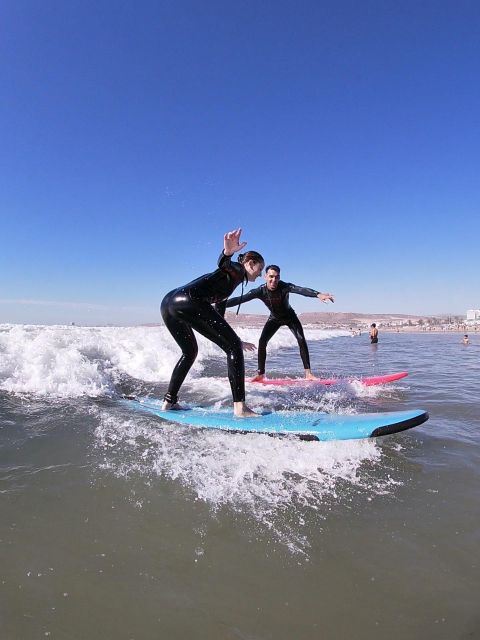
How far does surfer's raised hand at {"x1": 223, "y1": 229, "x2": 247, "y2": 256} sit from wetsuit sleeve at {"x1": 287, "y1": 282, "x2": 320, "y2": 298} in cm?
301

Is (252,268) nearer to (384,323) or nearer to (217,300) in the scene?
(217,300)

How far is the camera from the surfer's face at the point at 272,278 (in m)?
7.04

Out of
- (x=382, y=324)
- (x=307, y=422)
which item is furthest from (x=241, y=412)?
(x=382, y=324)

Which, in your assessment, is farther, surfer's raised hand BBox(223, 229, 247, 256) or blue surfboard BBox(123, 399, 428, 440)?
surfer's raised hand BBox(223, 229, 247, 256)

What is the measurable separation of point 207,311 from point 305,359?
376cm

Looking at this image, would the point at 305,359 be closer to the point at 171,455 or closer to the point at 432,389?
the point at 432,389

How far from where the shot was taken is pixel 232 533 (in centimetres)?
221

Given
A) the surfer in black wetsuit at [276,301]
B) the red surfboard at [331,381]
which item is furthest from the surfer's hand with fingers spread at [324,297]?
the red surfboard at [331,381]

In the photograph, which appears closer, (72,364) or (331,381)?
(72,364)

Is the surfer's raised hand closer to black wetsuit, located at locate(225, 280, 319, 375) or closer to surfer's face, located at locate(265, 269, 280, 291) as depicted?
black wetsuit, located at locate(225, 280, 319, 375)

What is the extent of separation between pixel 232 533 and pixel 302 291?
206 inches

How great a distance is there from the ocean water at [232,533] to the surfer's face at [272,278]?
3.70 m

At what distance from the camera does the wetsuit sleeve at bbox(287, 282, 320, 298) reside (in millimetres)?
6698

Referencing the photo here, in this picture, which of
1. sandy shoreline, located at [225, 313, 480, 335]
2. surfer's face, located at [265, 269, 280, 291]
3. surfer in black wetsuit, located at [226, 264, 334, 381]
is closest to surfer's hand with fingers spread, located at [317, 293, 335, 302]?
surfer in black wetsuit, located at [226, 264, 334, 381]
